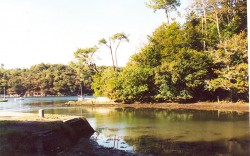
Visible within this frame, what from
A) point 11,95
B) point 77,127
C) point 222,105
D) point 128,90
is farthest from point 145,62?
point 11,95

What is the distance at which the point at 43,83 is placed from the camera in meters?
146

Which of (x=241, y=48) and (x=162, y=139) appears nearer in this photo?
(x=162, y=139)

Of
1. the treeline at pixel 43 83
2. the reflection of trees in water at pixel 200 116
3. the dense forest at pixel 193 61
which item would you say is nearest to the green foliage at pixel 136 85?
the dense forest at pixel 193 61

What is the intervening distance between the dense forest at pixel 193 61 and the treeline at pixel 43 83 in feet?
271

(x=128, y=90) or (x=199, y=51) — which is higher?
(x=199, y=51)

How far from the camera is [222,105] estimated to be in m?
44.4

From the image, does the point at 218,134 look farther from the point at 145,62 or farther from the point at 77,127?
the point at 145,62

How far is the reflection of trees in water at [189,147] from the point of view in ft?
57.7

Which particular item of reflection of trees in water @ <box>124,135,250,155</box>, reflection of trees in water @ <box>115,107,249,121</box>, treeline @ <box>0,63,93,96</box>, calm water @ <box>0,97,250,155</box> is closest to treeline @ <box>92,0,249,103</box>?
reflection of trees in water @ <box>115,107,249,121</box>

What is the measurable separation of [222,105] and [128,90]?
18459mm

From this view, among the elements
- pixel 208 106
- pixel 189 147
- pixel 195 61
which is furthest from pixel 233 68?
pixel 189 147

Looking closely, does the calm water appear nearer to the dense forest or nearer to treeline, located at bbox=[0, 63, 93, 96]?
the dense forest

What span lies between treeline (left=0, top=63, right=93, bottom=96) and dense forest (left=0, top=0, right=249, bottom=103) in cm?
8271

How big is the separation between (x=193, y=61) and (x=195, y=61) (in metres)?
0.47
